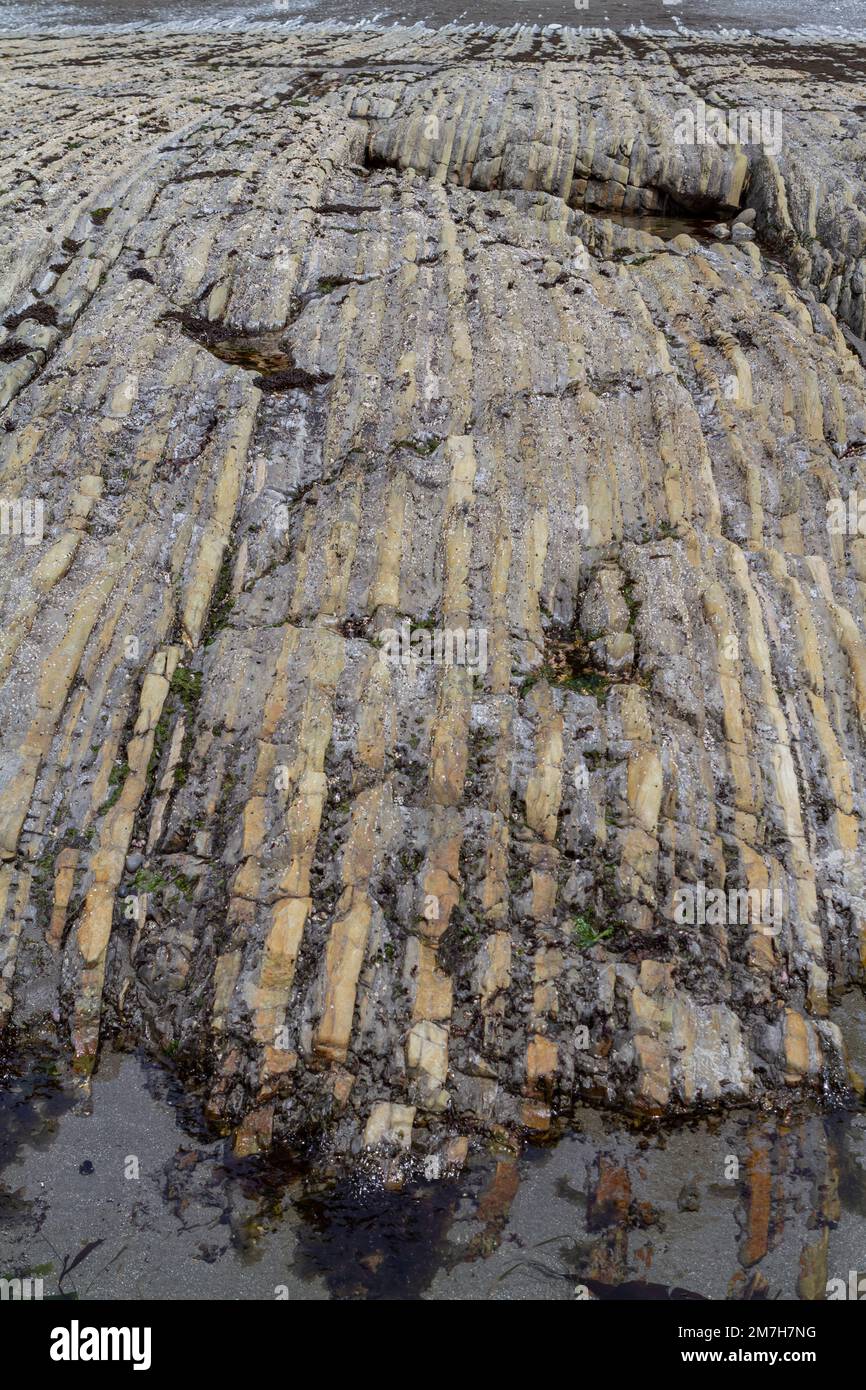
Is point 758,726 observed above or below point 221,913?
above

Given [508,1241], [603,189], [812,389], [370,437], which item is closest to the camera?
[508,1241]

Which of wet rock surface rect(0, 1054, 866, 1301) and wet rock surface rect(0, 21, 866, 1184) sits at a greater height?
wet rock surface rect(0, 21, 866, 1184)

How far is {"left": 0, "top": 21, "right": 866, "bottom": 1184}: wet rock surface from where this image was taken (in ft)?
27.9

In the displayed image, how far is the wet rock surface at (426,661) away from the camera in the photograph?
27.9 feet

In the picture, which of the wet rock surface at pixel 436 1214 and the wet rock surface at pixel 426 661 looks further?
the wet rock surface at pixel 426 661

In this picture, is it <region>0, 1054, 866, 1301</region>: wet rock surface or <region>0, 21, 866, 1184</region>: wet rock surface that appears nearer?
<region>0, 1054, 866, 1301</region>: wet rock surface

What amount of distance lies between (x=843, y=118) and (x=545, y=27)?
1096cm

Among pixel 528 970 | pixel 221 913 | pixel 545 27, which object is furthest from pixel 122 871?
pixel 545 27

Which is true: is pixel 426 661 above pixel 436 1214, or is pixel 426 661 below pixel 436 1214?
above

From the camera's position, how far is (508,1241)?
24.6 feet

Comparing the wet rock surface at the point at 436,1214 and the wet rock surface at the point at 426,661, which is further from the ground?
the wet rock surface at the point at 426,661

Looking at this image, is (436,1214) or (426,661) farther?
(426,661)

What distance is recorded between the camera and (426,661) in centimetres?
1031

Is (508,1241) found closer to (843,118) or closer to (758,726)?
(758,726)
